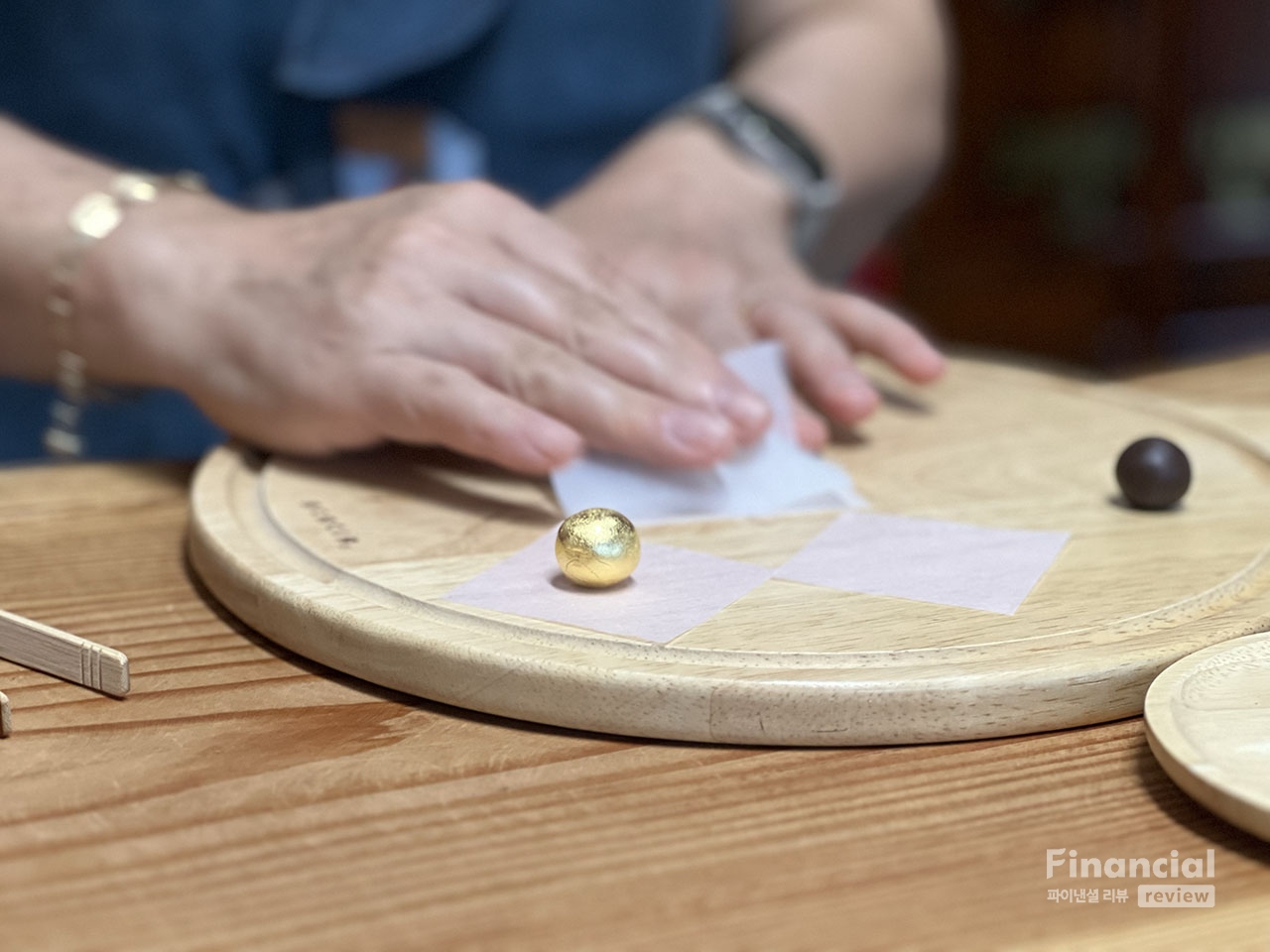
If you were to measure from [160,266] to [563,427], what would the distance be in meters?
0.28

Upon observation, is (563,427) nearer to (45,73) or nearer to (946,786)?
(946,786)

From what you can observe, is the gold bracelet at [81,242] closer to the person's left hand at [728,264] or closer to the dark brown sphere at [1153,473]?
the person's left hand at [728,264]

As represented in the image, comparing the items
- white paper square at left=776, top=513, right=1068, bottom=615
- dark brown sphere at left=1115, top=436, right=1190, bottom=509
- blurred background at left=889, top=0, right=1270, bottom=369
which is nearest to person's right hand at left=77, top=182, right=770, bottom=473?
white paper square at left=776, top=513, right=1068, bottom=615

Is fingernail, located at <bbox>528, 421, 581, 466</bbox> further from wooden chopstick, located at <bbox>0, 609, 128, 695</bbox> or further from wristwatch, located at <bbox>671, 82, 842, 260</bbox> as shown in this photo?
wristwatch, located at <bbox>671, 82, 842, 260</bbox>

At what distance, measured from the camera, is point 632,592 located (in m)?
0.62

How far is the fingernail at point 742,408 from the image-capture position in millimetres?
780

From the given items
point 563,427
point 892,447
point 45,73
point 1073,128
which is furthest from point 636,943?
point 1073,128

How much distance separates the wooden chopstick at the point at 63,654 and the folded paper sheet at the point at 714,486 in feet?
0.88

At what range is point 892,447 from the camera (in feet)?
2.89

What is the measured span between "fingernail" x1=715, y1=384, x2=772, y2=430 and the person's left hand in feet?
0.29

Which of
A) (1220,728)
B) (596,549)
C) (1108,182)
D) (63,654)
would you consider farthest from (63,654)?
(1108,182)

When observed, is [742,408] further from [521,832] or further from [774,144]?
[774,144]

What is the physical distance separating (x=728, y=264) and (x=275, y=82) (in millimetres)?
449

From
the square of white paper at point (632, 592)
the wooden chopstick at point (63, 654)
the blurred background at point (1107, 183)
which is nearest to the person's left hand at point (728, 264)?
the square of white paper at point (632, 592)
